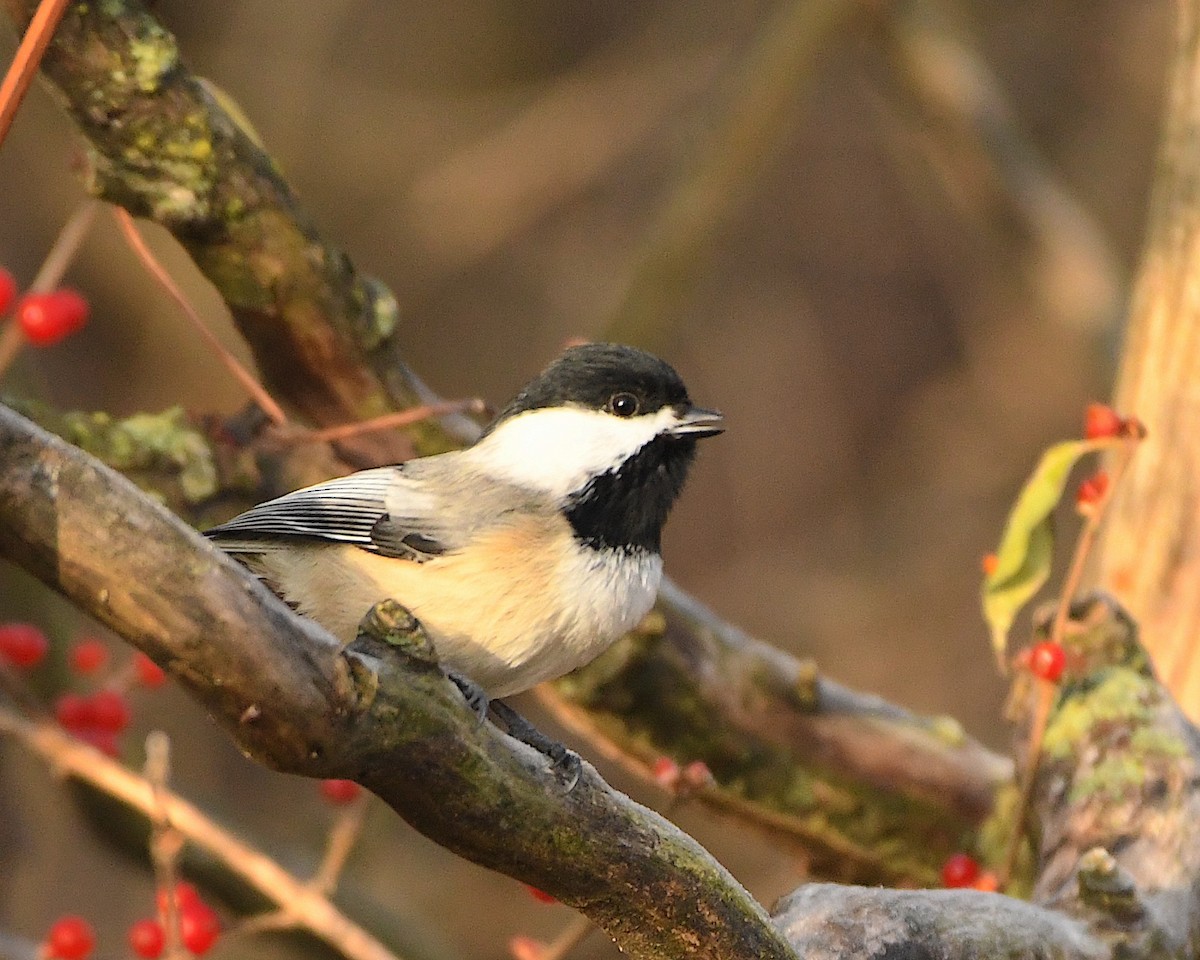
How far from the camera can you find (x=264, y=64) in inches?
185

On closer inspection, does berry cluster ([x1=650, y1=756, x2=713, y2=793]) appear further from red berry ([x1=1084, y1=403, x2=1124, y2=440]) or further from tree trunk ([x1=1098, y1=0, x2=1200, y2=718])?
tree trunk ([x1=1098, y1=0, x2=1200, y2=718])

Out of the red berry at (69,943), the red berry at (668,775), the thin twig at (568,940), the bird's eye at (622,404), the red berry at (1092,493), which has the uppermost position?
the red berry at (1092,493)

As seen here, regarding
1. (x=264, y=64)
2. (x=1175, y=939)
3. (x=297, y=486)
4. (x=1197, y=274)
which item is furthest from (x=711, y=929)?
(x=264, y=64)

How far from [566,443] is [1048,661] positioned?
848 mm

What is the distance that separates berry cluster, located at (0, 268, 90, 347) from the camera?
7.45ft

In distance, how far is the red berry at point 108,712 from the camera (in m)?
2.47

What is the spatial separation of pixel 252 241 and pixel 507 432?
489 mm

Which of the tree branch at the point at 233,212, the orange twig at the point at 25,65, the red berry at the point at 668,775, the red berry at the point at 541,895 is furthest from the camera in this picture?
the red berry at the point at 668,775

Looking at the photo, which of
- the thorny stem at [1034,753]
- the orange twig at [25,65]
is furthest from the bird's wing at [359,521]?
the thorny stem at [1034,753]

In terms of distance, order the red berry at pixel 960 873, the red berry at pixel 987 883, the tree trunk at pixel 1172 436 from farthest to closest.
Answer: the tree trunk at pixel 1172 436 → the red berry at pixel 960 873 → the red berry at pixel 987 883

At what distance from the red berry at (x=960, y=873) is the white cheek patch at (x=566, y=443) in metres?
0.97

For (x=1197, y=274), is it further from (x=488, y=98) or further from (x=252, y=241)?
(x=488, y=98)

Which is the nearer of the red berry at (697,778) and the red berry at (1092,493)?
the red berry at (697,778)

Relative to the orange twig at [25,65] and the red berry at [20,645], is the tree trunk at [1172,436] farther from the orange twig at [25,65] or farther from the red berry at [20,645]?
the orange twig at [25,65]
